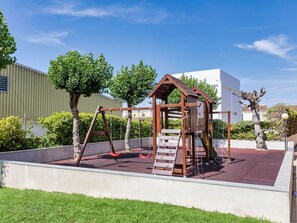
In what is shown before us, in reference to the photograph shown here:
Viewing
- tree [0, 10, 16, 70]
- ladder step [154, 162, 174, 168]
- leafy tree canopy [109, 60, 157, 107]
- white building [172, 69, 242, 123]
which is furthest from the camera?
white building [172, 69, 242, 123]

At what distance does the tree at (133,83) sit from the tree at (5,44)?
6500 mm

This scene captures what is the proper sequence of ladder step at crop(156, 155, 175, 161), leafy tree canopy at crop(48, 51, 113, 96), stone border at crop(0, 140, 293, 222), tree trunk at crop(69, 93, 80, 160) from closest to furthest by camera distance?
stone border at crop(0, 140, 293, 222) < ladder step at crop(156, 155, 175, 161) < leafy tree canopy at crop(48, 51, 113, 96) < tree trunk at crop(69, 93, 80, 160)

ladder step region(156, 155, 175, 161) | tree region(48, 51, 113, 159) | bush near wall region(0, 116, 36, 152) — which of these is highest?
tree region(48, 51, 113, 159)

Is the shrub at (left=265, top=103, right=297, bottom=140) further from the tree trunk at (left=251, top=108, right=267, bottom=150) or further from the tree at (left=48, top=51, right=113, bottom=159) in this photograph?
the tree at (left=48, top=51, right=113, bottom=159)

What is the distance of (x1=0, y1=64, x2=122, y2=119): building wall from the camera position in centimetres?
1424

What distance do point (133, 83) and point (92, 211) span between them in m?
8.97

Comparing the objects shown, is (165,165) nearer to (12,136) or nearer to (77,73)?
(77,73)

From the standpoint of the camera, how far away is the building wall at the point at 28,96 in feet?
46.7

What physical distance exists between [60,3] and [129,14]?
11.7ft

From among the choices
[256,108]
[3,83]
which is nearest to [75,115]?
[3,83]

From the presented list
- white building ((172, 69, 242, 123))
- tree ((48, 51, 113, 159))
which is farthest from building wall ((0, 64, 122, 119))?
white building ((172, 69, 242, 123))

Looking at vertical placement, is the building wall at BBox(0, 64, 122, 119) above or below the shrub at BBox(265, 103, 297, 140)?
above

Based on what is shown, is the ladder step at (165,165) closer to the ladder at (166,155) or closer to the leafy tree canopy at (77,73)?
the ladder at (166,155)

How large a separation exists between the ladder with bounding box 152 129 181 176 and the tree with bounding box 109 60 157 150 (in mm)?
5405
